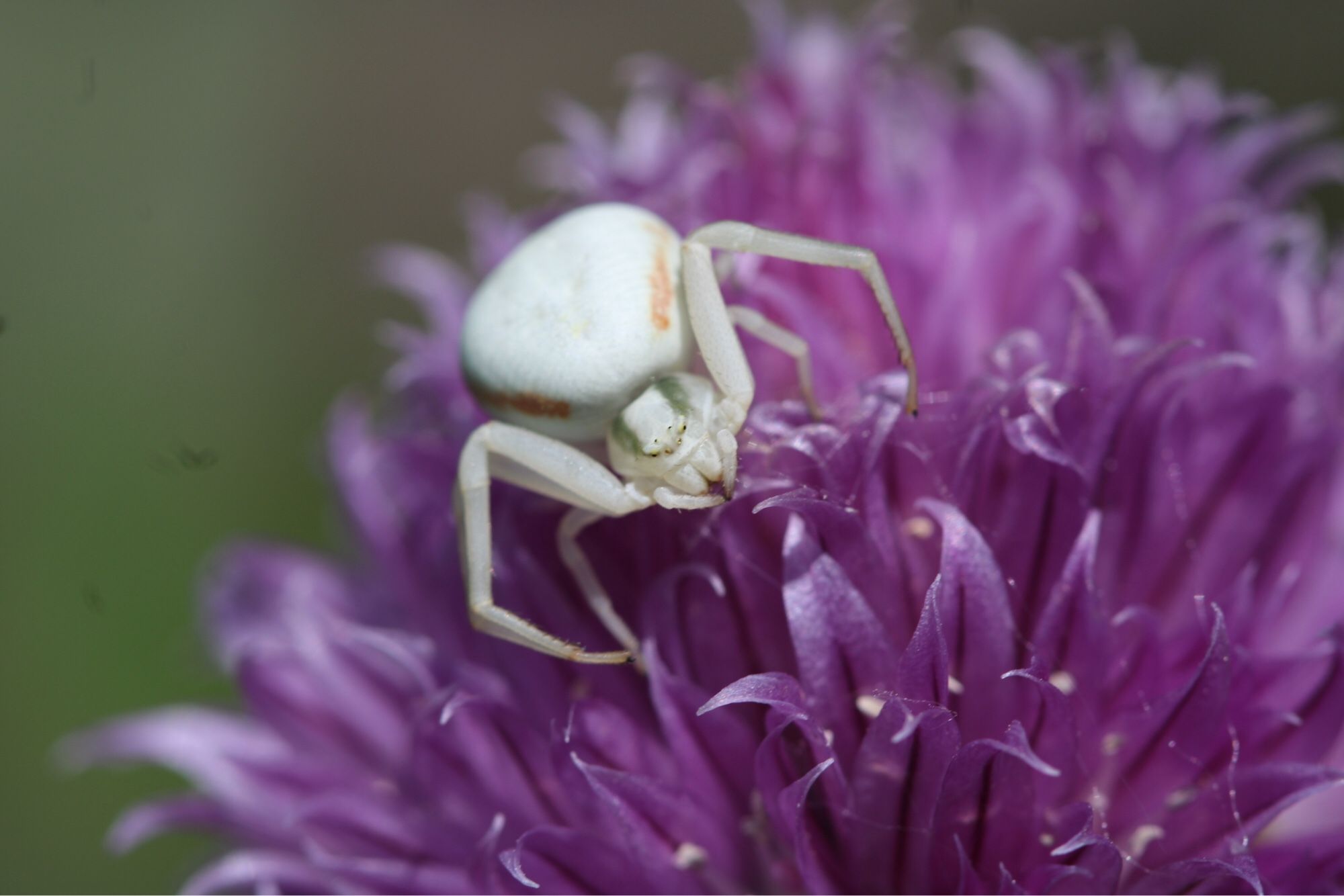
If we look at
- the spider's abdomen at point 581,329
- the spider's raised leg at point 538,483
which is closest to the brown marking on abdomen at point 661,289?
the spider's abdomen at point 581,329

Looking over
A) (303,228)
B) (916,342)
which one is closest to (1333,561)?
(916,342)

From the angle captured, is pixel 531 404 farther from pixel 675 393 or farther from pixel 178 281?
pixel 178 281

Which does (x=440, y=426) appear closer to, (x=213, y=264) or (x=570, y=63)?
(x=213, y=264)

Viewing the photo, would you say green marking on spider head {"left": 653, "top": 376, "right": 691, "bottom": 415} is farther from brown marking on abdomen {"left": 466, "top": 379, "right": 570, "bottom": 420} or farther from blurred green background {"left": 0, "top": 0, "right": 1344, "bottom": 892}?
blurred green background {"left": 0, "top": 0, "right": 1344, "bottom": 892}

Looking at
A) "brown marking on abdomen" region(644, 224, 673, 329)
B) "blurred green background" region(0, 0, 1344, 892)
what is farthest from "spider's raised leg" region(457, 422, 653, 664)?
"blurred green background" region(0, 0, 1344, 892)


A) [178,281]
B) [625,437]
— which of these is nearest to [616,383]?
[625,437]
